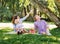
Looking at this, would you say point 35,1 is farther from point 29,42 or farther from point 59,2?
point 29,42

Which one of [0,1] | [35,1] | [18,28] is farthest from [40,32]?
[0,1]

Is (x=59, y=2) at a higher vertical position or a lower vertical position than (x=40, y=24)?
higher

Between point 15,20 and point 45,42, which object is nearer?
point 45,42

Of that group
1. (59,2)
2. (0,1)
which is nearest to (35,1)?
(59,2)

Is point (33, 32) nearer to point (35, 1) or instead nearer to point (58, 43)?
point (58, 43)

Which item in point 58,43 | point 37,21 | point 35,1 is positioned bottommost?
point 58,43

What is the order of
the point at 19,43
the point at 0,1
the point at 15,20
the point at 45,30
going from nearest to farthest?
the point at 19,43
the point at 45,30
the point at 15,20
the point at 0,1

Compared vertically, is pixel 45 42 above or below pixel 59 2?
below

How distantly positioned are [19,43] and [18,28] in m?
2.95

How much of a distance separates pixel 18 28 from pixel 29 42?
2.81m

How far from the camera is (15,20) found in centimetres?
1085

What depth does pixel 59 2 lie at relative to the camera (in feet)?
53.8

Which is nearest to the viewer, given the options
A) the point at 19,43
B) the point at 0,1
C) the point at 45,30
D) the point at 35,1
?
the point at 19,43

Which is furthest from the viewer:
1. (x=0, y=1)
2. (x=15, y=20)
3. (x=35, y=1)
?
(x=0, y=1)
